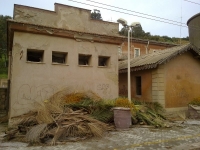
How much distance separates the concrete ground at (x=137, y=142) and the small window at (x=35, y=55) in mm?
4299

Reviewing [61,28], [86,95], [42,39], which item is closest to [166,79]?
[86,95]

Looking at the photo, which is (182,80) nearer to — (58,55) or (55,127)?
(58,55)

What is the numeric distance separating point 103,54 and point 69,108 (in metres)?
4.38

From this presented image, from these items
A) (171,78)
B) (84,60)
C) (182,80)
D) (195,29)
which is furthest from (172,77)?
(195,29)

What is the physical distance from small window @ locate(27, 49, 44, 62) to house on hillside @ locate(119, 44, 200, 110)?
666cm

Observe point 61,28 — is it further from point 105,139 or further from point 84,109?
point 105,139

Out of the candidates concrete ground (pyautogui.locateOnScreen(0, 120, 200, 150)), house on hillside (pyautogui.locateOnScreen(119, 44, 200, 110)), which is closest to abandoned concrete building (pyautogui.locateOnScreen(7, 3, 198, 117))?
house on hillside (pyautogui.locateOnScreen(119, 44, 200, 110))

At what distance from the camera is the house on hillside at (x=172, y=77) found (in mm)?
11609

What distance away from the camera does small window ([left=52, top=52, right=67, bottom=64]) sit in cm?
1025

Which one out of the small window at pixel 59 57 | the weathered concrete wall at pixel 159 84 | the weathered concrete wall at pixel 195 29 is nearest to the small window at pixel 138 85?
the weathered concrete wall at pixel 159 84

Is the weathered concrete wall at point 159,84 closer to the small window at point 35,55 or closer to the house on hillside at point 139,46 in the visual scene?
the small window at point 35,55

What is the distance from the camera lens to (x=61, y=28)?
9.95m

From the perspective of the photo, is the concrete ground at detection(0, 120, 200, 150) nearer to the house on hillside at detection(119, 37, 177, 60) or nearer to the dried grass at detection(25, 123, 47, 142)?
the dried grass at detection(25, 123, 47, 142)

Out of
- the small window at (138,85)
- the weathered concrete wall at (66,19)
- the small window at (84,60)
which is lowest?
the small window at (138,85)
